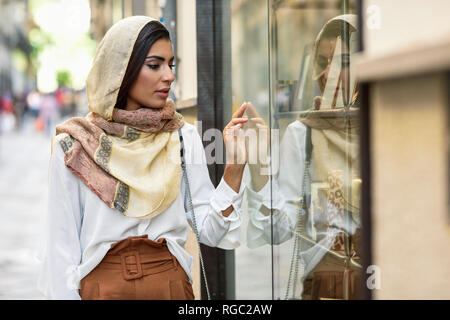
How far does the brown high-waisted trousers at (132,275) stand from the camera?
2346mm

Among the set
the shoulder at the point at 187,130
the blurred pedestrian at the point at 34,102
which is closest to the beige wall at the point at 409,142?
the shoulder at the point at 187,130

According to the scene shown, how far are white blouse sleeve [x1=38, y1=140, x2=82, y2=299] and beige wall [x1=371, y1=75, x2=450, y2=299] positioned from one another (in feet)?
4.19

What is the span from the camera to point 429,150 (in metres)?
1.30

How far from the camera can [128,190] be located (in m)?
2.44

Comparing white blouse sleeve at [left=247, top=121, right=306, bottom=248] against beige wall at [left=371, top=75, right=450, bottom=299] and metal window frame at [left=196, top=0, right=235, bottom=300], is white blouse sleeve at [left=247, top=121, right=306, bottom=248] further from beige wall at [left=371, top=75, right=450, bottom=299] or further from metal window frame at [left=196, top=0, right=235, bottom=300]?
beige wall at [left=371, top=75, right=450, bottom=299]

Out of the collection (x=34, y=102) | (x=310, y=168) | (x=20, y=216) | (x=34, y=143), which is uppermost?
(x=34, y=102)

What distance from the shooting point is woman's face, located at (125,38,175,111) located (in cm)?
248

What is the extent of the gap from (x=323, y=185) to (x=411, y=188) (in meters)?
1.26

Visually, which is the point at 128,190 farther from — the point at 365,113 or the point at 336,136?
the point at 365,113

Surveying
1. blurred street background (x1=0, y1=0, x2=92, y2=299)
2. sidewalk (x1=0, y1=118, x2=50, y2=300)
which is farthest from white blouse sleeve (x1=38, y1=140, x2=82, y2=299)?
sidewalk (x1=0, y1=118, x2=50, y2=300)

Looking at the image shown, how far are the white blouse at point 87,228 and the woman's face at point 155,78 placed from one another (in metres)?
0.37

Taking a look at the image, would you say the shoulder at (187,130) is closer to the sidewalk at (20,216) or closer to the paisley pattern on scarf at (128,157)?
the paisley pattern on scarf at (128,157)

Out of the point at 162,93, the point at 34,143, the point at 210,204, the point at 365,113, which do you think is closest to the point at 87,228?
the point at 210,204
